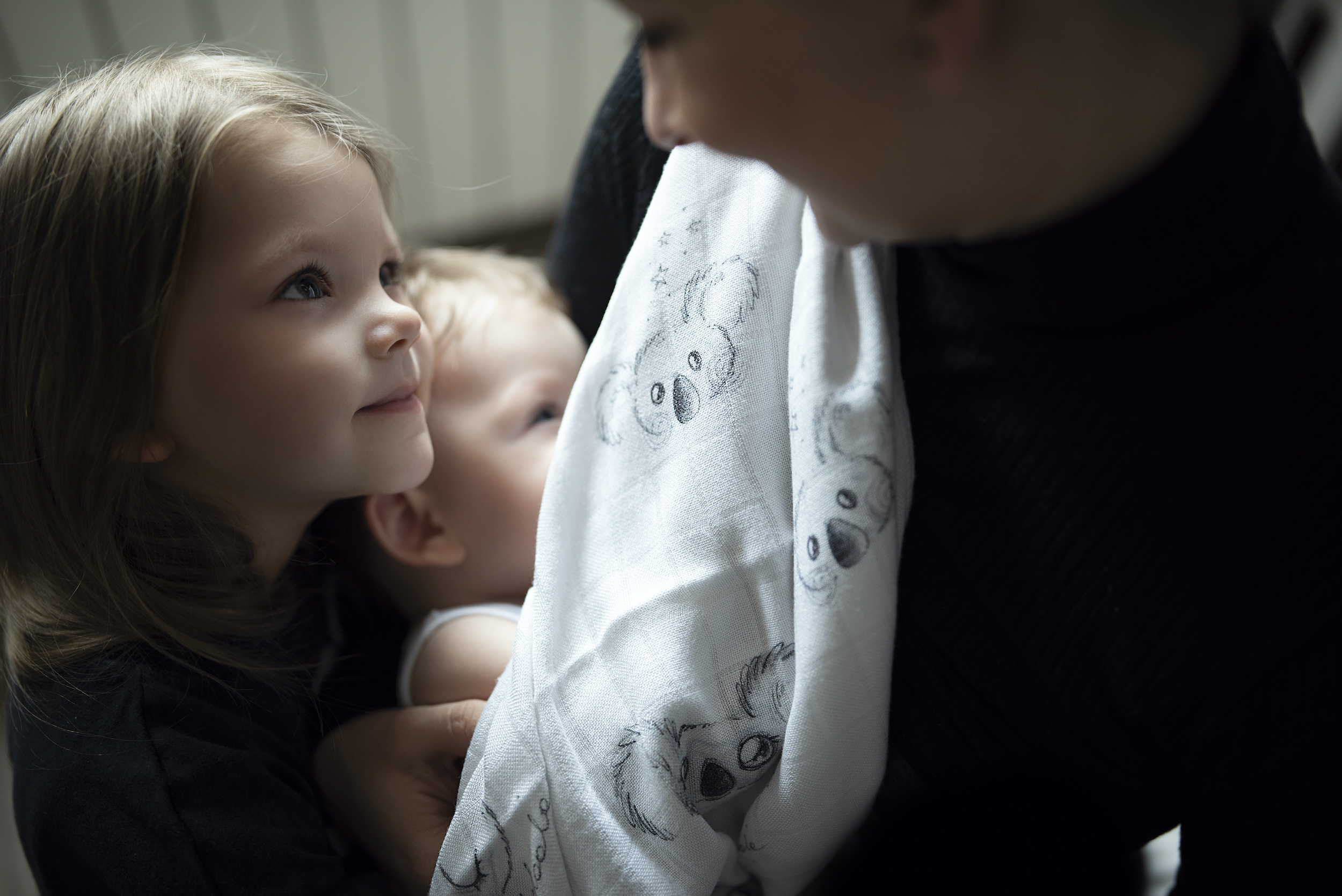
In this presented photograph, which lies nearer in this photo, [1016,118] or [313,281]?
[1016,118]

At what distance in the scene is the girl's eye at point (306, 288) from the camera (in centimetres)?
69

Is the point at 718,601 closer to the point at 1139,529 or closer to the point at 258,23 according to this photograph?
the point at 1139,529

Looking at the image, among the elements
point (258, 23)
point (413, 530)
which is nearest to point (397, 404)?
point (413, 530)

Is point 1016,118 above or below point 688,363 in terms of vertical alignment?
above

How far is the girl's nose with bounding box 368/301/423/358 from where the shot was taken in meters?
0.70

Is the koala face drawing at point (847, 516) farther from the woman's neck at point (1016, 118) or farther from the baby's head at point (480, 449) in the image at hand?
the baby's head at point (480, 449)

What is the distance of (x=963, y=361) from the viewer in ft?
1.80

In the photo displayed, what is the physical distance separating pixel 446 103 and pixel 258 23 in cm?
33

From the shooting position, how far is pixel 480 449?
0.85 m

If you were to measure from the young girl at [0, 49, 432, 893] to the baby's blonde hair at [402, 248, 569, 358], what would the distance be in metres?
0.12

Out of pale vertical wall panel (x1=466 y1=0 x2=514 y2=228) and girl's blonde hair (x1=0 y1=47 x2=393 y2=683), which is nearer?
girl's blonde hair (x1=0 y1=47 x2=393 y2=683)

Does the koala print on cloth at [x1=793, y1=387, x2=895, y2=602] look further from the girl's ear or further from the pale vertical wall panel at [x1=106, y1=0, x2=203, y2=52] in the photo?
the pale vertical wall panel at [x1=106, y1=0, x2=203, y2=52]

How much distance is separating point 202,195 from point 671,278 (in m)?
0.35

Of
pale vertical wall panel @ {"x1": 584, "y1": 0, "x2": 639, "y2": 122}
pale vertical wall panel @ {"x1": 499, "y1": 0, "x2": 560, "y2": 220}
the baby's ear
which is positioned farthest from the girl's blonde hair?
pale vertical wall panel @ {"x1": 584, "y1": 0, "x2": 639, "y2": 122}
